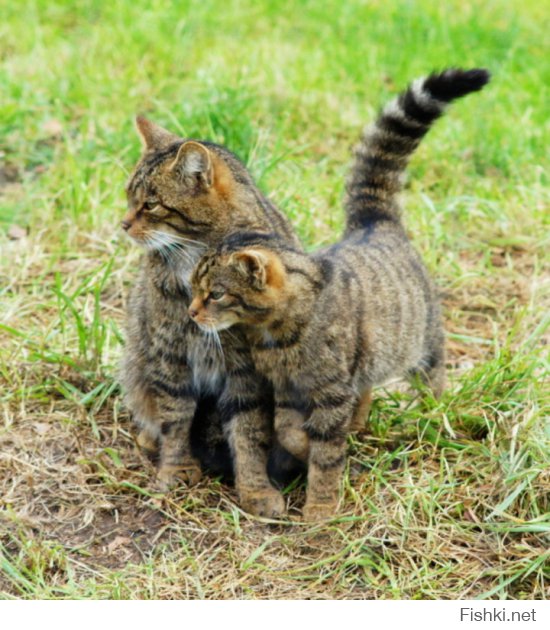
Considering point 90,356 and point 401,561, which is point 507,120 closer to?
point 90,356

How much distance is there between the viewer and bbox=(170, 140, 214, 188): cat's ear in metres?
3.83

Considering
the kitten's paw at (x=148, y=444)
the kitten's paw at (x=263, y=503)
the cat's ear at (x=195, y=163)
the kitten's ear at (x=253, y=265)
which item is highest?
the cat's ear at (x=195, y=163)

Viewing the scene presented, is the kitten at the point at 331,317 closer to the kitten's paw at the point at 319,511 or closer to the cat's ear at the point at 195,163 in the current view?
the kitten's paw at the point at 319,511

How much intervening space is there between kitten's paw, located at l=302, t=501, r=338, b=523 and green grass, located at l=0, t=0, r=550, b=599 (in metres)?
0.04

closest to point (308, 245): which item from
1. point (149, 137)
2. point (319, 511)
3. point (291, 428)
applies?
point (149, 137)

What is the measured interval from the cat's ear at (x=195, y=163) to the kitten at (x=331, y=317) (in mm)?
310

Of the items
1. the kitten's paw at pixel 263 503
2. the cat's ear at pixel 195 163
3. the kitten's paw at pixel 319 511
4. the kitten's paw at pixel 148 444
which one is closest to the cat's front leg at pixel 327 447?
→ the kitten's paw at pixel 319 511

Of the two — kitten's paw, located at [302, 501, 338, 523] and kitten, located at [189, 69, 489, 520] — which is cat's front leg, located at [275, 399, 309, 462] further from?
kitten's paw, located at [302, 501, 338, 523]

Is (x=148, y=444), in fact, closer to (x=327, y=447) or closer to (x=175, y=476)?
(x=175, y=476)

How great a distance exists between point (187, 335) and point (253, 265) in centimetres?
54

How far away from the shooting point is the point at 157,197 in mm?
3936

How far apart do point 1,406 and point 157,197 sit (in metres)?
1.28

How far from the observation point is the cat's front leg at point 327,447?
3.87 m

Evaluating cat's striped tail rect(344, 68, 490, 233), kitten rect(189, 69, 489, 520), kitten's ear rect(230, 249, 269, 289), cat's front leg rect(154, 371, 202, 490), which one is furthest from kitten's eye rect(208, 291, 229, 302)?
cat's striped tail rect(344, 68, 490, 233)
